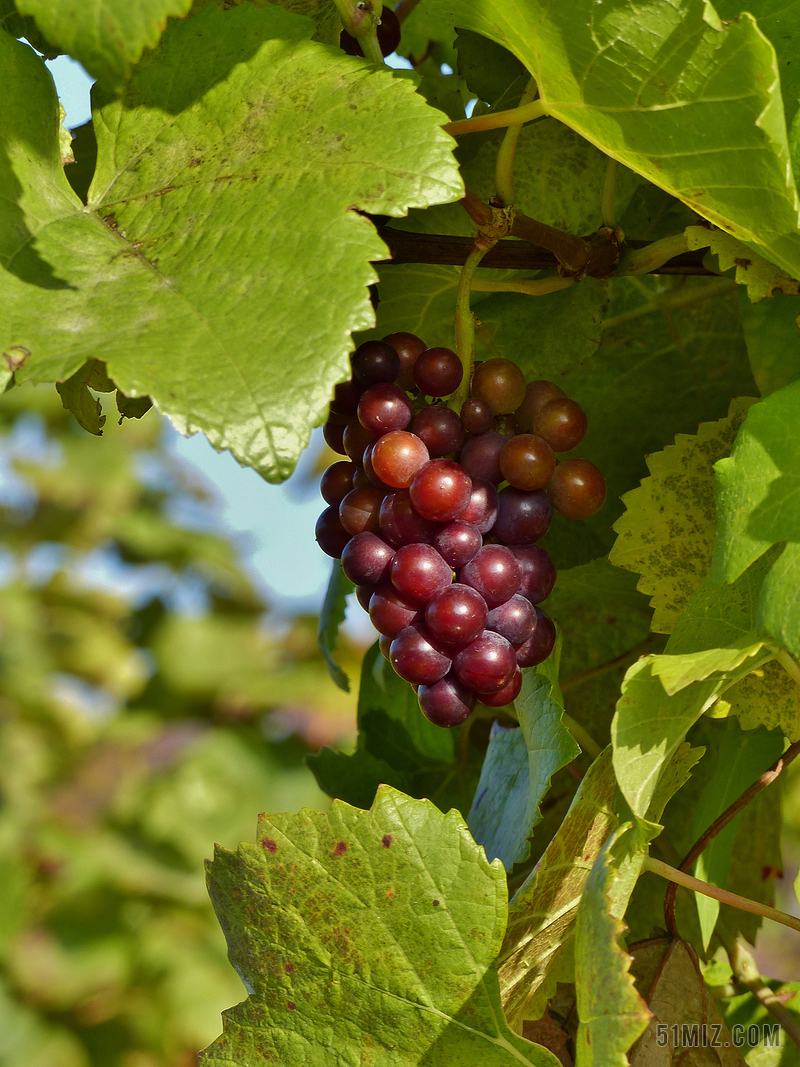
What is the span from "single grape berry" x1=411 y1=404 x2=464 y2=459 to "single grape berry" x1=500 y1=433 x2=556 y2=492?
27mm

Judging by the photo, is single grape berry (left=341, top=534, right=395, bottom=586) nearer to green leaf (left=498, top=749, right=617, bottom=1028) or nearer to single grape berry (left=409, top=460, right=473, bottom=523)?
single grape berry (left=409, top=460, right=473, bottom=523)

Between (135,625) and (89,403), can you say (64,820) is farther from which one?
(89,403)

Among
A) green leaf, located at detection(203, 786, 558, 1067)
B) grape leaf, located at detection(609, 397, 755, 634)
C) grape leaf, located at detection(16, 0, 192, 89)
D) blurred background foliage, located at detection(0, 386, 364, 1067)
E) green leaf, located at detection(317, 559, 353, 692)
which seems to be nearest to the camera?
grape leaf, located at detection(16, 0, 192, 89)

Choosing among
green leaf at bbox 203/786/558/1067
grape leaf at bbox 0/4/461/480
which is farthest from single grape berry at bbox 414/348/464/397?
green leaf at bbox 203/786/558/1067

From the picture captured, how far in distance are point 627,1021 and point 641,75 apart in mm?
392

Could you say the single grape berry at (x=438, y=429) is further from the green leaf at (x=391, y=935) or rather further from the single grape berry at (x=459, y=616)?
the green leaf at (x=391, y=935)

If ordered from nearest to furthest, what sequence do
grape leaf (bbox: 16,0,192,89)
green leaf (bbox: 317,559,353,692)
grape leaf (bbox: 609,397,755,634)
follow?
1. grape leaf (bbox: 16,0,192,89)
2. grape leaf (bbox: 609,397,755,634)
3. green leaf (bbox: 317,559,353,692)

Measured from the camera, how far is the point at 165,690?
129 inches

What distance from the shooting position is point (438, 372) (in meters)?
0.53

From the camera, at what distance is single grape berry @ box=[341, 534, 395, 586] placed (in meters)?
0.53

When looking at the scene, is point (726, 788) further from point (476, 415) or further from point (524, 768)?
point (476, 415)

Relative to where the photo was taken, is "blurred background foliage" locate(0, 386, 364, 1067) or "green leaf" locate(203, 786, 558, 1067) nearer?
"green leaf" locate(203, 786, 558, 1067)

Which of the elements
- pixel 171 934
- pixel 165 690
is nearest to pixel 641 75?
pixel 171 934

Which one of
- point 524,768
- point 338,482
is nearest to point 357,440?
point 338,482
